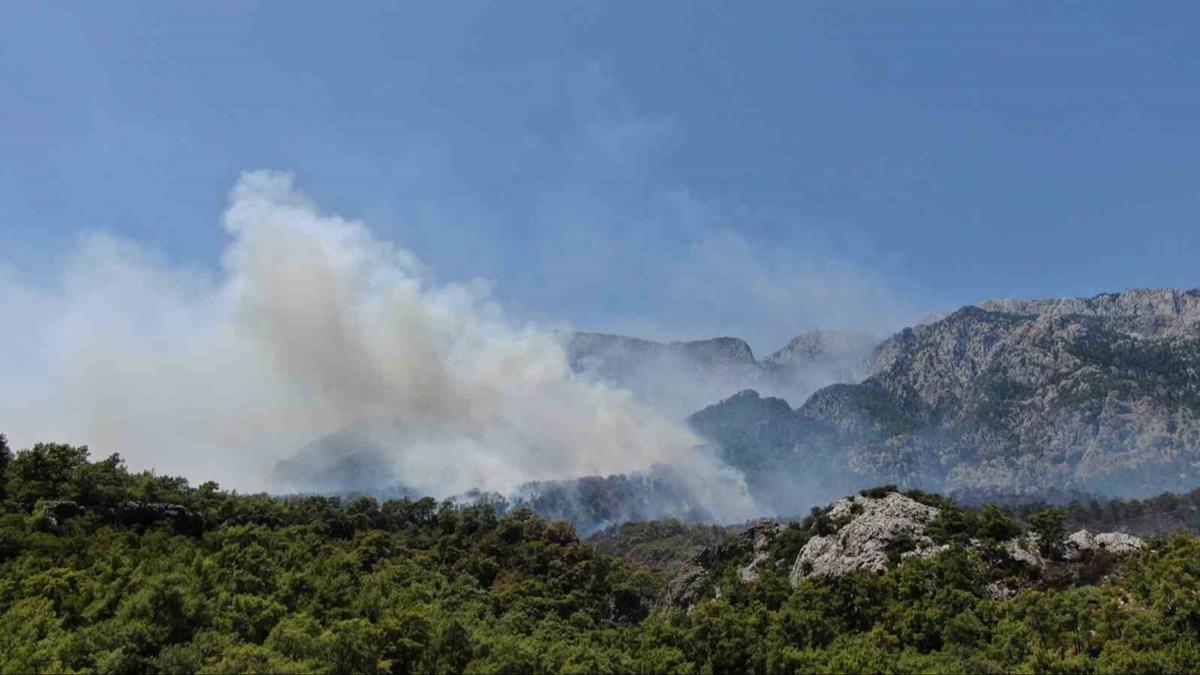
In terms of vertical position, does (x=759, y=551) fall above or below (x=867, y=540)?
above

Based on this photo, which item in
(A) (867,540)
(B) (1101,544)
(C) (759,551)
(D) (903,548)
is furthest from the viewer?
(C) (759,551)

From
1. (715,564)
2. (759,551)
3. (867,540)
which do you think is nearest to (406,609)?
(867,540)

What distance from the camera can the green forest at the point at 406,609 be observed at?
58.2 meters

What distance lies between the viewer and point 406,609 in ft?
249

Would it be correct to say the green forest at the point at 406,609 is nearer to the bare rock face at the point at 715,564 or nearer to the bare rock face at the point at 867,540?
the bare rock face at the point at 867,540

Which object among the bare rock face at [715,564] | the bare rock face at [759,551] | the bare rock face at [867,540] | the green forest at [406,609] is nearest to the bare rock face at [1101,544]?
the green forest at [406,609]

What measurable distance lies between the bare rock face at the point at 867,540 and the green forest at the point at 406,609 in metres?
5.75

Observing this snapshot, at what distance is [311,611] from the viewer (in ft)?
236

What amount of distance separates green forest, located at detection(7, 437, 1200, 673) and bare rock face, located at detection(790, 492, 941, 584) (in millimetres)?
5749

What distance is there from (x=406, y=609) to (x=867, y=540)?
66004 mm

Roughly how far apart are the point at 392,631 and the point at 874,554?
7105 cm

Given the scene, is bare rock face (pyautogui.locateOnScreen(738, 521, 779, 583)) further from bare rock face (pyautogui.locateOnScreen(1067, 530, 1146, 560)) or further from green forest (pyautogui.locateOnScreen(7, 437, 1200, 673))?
bare rock face (pyautogui.locateOnScreen(1067, 530, 1146, 560))

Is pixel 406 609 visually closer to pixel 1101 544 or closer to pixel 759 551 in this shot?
pixel 759 551

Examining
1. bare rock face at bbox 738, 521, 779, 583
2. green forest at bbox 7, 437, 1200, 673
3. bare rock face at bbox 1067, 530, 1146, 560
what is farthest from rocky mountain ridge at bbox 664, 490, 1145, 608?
green forest at bbox 7, 437, 1200, 673
